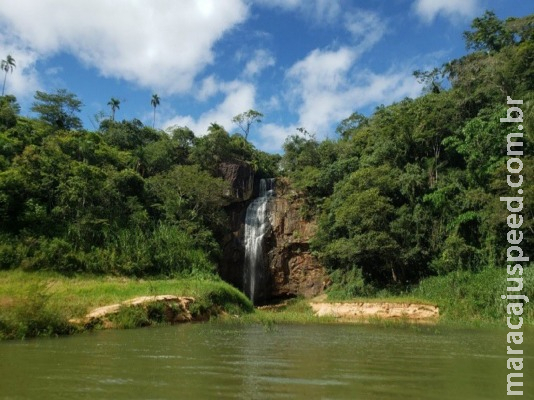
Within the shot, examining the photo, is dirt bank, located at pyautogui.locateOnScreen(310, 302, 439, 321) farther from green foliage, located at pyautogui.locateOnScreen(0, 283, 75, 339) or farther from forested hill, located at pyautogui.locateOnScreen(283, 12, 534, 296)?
green foliage, located at pyautogui.locateOnScreen(0, 283, 75, 339)

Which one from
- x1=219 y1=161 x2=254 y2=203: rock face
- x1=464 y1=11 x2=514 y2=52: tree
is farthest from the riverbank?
x1=464 y1=11 x2=514 y2=52: tree

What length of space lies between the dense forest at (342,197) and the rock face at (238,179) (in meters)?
1.24

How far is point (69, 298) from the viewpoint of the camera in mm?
20875

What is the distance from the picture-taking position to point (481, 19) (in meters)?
49.9

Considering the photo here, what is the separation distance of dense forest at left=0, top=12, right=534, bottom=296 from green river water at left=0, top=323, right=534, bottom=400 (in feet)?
63.5

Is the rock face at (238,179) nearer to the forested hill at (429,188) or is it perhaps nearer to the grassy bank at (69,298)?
the forested hill at (429,188)

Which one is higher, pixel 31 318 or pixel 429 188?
pixel 429 188

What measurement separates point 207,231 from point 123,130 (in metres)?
17.5

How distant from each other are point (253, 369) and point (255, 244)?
106 feet

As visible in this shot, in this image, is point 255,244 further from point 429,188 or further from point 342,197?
point 429,188

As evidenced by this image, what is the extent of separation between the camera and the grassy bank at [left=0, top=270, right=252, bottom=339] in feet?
43.8

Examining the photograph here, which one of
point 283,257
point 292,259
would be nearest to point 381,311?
point 292,259

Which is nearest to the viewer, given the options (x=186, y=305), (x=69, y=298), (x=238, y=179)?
(x=69, y=298)

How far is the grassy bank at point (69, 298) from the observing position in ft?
43.8
